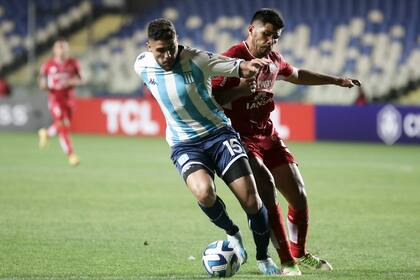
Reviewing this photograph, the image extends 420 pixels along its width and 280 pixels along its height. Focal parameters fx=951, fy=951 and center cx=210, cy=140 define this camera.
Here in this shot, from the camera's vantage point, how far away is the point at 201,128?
23.2 feet

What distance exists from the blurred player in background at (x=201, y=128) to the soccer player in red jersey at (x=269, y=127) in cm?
20

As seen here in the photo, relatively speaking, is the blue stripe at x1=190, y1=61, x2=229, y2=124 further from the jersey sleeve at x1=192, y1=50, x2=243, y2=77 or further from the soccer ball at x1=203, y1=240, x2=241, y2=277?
the soccer ball at x1=203, y1=240, x2=241, y2=277

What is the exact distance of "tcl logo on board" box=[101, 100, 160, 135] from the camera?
81.6 ft

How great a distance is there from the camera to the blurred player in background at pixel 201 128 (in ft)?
22.3

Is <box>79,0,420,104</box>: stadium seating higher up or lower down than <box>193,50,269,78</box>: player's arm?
lower down

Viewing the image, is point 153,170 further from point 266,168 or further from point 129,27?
point 129,27

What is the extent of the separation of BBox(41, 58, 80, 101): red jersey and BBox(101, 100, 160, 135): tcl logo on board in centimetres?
668

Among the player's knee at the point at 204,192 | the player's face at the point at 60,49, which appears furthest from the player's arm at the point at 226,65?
the player's face at the point at 60,49

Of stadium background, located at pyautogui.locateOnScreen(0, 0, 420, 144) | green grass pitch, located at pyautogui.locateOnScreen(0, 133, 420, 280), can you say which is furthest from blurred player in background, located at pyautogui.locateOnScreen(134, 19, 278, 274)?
stadium background, located at pyautogui.locateOnScreen(0, 0, 420, 144)

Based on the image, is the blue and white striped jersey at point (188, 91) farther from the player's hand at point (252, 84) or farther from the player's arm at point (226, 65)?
the player's hand at point (252, 84)

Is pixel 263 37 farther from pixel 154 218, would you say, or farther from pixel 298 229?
pixel 154 218

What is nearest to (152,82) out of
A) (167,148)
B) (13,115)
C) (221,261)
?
(221,261)

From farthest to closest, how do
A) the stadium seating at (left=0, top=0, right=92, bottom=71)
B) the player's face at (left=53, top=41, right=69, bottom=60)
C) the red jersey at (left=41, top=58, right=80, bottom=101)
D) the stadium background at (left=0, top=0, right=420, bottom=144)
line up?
1. the stadium seating at (left=0, top=0, right=92, bottom=71)
2. the stadium background at (left=0, top=0, right=420, bottom=144)
3. the red jersey at (left=41, top=58, right=80, bottom=101)
4. the player's face at (left=53, top=41, right=69, bottom=60)

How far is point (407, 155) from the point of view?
65.5ft
